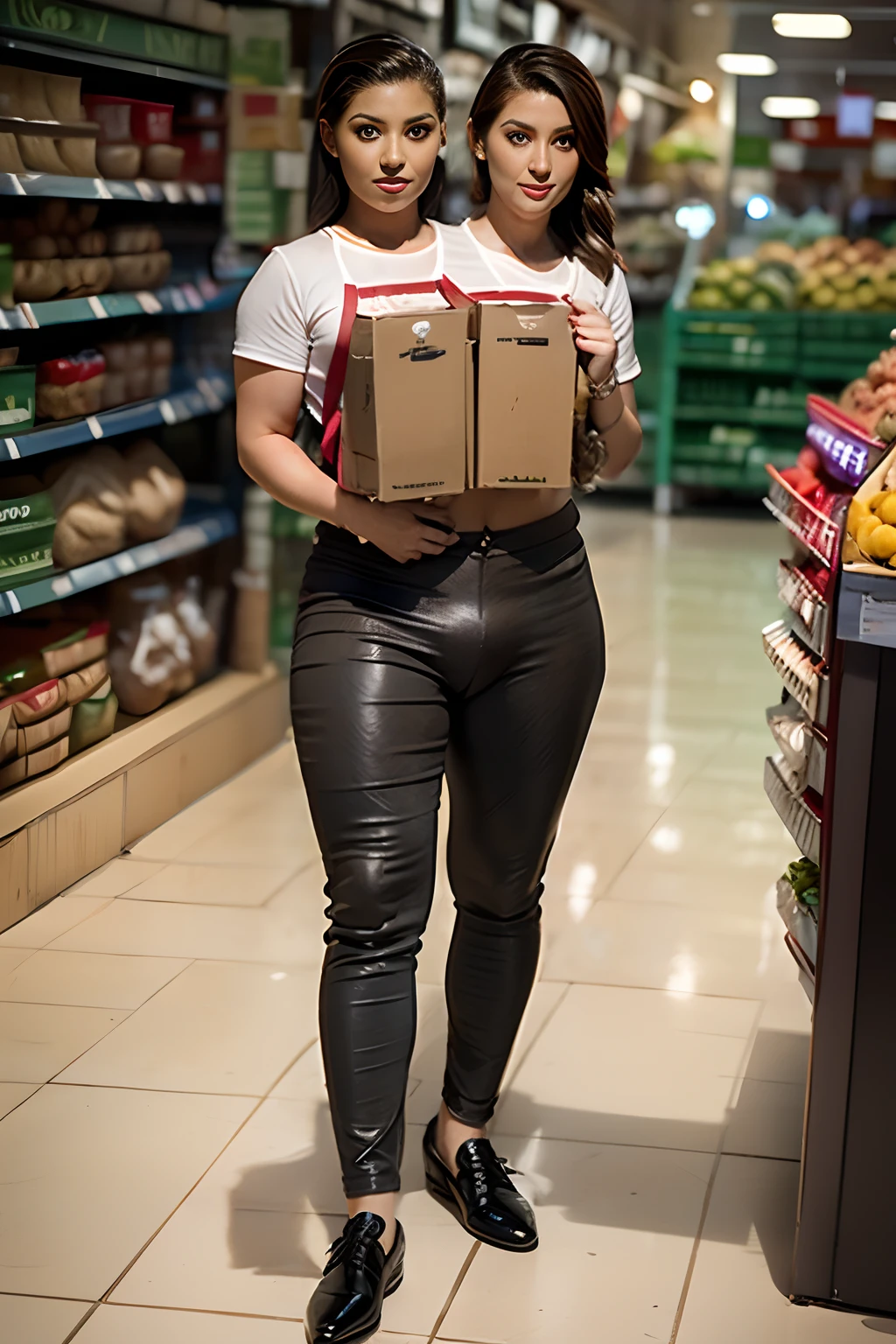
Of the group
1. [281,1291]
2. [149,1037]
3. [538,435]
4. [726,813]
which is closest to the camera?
[538,435]

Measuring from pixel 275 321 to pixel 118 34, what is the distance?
224 cm

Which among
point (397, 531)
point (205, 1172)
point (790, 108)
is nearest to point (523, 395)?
point (397, 531)

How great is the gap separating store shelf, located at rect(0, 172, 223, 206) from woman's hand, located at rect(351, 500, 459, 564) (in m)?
1.73

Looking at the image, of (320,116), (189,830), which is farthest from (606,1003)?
(320,116)

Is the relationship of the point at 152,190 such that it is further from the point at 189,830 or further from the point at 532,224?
the point at 532,224

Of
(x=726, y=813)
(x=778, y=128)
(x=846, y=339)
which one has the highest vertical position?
(x=778, y=128)

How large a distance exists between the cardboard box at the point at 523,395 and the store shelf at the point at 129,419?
5.78ft

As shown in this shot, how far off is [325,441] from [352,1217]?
104 cm

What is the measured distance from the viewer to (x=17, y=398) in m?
3.49

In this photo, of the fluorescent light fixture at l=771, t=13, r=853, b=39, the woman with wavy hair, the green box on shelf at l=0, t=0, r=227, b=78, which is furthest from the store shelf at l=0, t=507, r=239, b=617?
the fluorescent light fixture at l=771, t=13, r=853, b=39

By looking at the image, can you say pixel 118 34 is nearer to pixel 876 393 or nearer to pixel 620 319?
pixel 876 393

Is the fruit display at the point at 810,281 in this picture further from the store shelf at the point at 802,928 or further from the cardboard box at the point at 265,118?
the store shelf at the point at 802,928

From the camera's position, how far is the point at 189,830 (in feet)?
13.6

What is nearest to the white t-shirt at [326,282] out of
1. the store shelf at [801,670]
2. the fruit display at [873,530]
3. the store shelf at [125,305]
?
the fruit display at [873,530]
